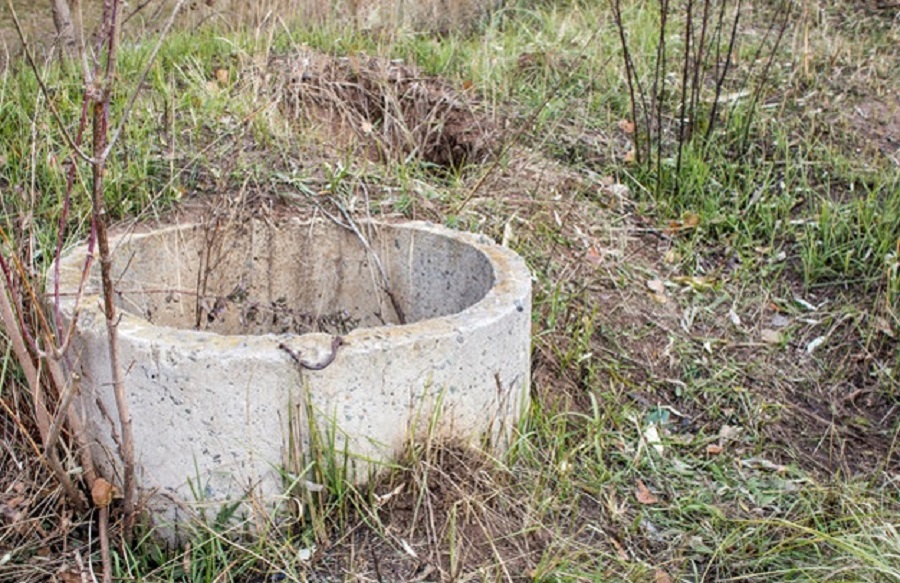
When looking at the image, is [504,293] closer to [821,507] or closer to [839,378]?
[821,507]

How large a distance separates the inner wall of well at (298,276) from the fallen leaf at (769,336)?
1337mm

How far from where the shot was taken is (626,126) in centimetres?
493

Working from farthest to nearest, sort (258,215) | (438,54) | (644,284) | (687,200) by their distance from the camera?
(438,54) < (687,200) < (644,284) < (258,215)

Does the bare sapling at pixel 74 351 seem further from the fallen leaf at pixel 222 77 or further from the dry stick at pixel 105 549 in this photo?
the fallen leaf at pixel 222 77

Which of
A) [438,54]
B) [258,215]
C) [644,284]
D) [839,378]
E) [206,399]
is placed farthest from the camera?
[438,54]

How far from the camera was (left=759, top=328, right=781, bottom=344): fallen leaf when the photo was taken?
154 inches

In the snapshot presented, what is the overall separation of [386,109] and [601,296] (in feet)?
3.85

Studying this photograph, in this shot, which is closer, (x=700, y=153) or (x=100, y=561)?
(x=100, y=561)

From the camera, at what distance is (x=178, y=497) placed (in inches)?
99.7

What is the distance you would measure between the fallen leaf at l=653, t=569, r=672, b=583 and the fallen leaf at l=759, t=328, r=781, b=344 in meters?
1.50

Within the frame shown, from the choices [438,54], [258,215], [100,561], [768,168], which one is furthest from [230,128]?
[768,168]

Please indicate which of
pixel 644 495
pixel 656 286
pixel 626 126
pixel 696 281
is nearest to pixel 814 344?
pixel 696 281

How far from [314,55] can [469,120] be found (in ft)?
2.47

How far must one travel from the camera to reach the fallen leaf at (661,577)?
2.62 metres
